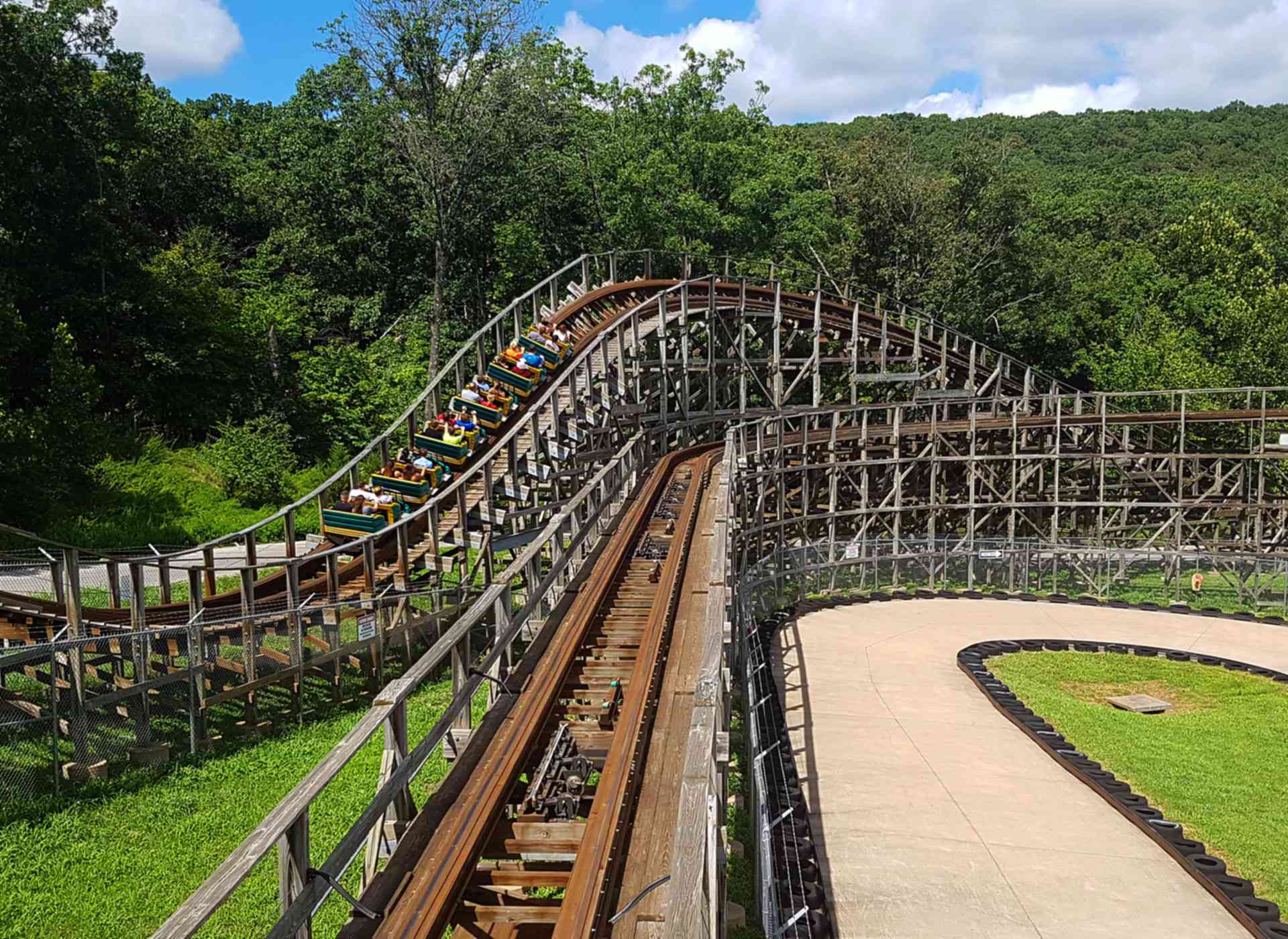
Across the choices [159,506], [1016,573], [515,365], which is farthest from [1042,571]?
[159,506]

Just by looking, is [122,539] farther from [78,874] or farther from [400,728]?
[400,728]

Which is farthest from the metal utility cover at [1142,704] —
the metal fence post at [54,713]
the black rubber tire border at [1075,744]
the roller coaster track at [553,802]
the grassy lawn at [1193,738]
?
the metal fence post at [54,713]

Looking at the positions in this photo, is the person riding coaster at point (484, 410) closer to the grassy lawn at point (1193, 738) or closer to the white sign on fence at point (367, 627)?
the white sign on fence at point (367, 627)

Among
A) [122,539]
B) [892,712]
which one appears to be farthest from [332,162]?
[892,712]

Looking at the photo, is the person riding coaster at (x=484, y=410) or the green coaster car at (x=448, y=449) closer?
the green coaster car at (x=448, y=449)

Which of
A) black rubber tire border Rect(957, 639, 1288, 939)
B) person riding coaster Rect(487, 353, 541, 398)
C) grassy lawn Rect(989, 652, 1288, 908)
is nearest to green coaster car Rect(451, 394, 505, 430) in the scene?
person riding coaster Rect(487, 353, 541, 398)

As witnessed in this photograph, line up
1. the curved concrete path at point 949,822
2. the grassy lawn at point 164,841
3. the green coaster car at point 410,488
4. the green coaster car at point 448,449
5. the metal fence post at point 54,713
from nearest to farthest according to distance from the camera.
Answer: the grassy lawn at point 164,841 → the metal fence post at point 54,713 → the curved concrete path at point 949,822 → the green coaster car at point 410,488 → the green coaster car at point 448,449

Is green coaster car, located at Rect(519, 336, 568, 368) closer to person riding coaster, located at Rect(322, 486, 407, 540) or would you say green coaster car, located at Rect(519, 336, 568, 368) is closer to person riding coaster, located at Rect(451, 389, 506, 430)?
person riding coaster, located at Rect(451, 389, 506, 430)
